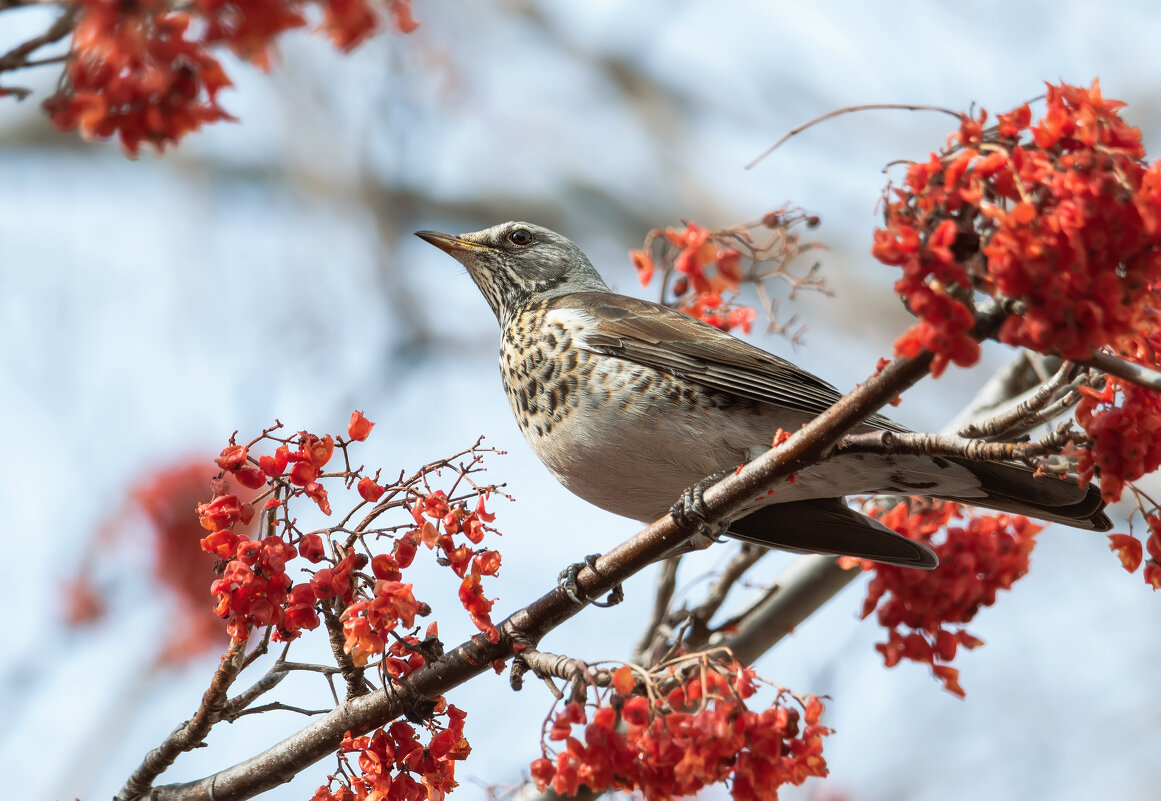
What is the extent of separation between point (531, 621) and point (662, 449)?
4.87 ft

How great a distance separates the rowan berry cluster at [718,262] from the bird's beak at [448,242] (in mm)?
1292

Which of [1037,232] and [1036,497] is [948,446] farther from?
[1036,497]

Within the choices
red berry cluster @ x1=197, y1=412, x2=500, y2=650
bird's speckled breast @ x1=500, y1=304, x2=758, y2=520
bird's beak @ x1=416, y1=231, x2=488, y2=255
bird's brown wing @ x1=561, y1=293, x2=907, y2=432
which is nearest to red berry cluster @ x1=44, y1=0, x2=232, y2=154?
red berry cluster @ x1=197, y1=412, x2=500, y2=650

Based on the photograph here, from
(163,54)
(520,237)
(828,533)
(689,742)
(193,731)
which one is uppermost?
(520,237)

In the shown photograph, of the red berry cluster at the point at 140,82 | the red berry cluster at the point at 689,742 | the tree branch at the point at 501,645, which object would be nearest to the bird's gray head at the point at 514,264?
the tree branch at the point at 501,645

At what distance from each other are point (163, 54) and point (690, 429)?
2959 millimetres

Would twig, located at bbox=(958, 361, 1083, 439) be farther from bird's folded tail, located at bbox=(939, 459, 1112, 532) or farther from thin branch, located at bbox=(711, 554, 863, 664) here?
thin branch, located at bbox=(711, 554, 863, 664)

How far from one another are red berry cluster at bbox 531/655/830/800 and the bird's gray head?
10.9ft

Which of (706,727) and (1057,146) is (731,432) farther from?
(1057,146)

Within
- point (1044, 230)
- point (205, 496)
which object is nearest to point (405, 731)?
point (1044, 230)

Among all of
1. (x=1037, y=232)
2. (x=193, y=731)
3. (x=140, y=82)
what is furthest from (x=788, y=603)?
(x=140, y=82)

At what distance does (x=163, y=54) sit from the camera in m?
1.60

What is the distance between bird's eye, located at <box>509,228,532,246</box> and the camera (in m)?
5.99

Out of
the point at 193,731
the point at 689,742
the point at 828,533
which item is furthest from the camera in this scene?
the point at 828,533
